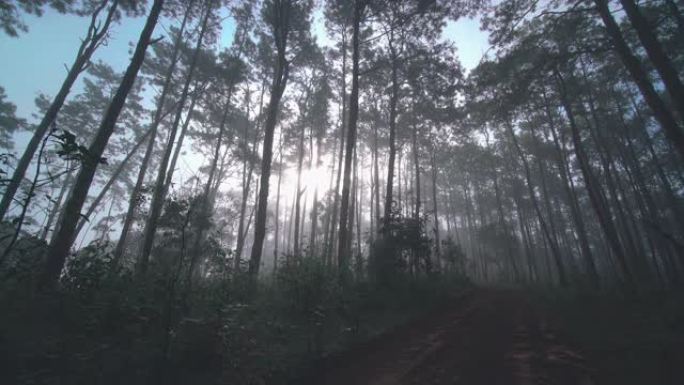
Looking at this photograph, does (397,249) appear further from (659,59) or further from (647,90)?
(659,59)

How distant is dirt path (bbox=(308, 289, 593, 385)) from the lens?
10.9 ft

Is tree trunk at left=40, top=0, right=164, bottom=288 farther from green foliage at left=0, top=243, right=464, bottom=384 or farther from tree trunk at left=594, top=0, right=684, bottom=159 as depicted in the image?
tree trunk at left=594, top=0, right=684, bottom=159

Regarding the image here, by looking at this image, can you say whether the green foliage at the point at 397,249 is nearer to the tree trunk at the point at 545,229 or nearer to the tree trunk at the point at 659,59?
the tree trunk at the point at 659,59

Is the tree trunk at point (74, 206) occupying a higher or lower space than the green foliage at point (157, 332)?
higher

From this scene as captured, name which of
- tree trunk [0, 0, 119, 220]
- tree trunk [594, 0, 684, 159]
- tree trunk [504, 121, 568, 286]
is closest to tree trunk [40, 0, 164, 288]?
tree trunk [0, 0, 119, 220]

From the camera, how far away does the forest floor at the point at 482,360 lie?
3.29 meters

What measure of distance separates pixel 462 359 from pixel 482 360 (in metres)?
0.26

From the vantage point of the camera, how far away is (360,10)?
1128 cm

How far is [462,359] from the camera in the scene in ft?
12.8

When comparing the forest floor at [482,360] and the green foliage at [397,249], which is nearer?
the forest floor at [482,360]

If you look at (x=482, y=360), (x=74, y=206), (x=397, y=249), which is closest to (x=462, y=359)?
(x=482, y=360)

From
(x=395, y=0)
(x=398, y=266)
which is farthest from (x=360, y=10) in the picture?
(x=398, y=266)

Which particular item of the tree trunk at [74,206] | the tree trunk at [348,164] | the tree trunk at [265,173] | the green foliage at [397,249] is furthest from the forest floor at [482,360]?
the tree trunk at [74,206]

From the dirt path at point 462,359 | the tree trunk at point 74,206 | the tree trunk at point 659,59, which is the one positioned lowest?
the dirt path at point 462,359
